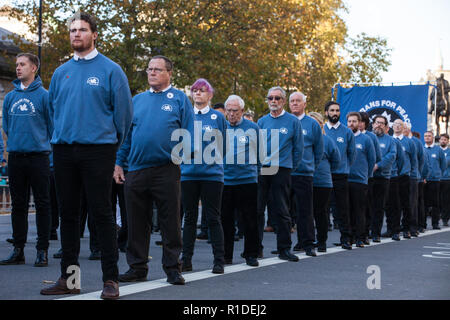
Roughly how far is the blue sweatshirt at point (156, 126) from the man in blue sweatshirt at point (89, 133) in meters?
0.74

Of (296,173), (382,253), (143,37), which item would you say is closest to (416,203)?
(382,253)

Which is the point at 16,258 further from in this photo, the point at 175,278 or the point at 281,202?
the point at 281,202

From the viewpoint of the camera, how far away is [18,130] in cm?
892

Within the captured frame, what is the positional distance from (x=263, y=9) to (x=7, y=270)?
70.4 ft

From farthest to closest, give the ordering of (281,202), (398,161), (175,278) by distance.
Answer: (398,161) → (281,202) → (175,278)

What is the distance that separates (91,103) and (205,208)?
2.61m

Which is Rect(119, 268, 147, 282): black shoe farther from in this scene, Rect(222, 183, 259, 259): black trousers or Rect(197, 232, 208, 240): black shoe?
Rect(197, 232, 208, 240): black shoe

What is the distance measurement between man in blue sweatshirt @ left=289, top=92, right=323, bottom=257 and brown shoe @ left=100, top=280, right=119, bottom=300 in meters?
4.74

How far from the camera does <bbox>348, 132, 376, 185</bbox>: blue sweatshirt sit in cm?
1285

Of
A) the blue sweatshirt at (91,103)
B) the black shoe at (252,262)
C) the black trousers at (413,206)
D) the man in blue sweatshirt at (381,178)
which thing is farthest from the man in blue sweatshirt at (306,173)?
the black trousers at (413,206)

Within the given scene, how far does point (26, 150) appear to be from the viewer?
888cm

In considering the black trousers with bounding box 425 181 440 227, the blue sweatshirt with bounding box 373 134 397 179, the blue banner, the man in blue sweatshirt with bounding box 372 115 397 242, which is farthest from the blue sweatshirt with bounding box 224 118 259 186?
the blue banner

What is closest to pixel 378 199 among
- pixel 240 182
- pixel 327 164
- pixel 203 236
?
pixel 327 164

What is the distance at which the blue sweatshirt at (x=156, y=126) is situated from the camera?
749cm
